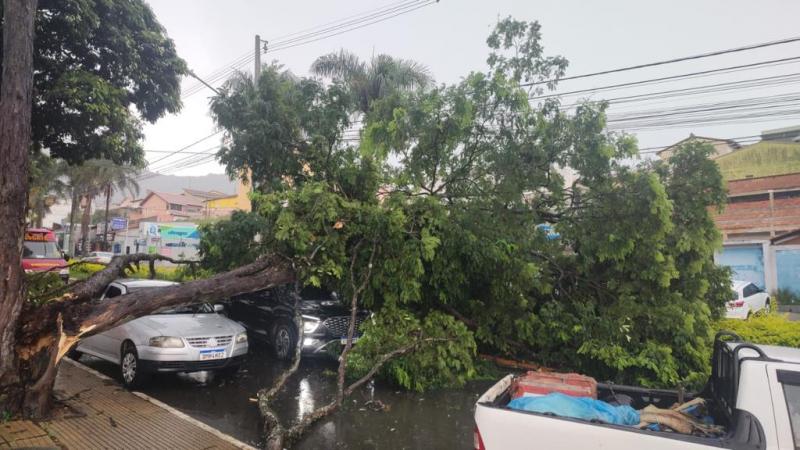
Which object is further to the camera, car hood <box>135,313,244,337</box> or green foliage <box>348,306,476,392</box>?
green foliage <box>348,306,476,392</box>

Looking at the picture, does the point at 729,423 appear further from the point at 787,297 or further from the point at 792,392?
the point at 787,297

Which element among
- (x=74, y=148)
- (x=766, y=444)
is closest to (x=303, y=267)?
(x=766, y=444)

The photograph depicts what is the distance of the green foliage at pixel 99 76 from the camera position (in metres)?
9.70

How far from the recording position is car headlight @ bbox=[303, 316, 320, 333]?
8.45 metres

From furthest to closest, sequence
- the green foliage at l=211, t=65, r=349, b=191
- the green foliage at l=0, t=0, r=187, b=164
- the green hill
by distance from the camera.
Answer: the green hill
the green foliage at l=0, t=0, r=187, b=164
the green foliage at l=211, t=65, r=349, b=191

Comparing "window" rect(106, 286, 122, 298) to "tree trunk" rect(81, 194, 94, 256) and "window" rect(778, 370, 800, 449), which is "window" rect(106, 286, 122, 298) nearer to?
"window" rect(778, 370, 800, 449)

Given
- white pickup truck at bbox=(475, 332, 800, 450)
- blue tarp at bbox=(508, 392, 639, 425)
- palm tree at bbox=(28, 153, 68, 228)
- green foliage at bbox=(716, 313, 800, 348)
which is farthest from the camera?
palm tree at bbox=(28, 153, 68, 228)

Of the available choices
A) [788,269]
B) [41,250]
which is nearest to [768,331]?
[788,269]

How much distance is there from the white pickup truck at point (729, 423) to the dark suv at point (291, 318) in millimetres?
5478

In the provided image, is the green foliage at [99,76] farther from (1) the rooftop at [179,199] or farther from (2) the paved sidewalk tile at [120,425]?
(1) the rooftop at [179,199]

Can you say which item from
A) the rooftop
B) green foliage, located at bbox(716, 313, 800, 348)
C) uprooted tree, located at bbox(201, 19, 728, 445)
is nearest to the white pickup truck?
uprooted tree, located at bbox(201, 19, 728, 445)

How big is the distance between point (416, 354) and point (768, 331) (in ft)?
21.4

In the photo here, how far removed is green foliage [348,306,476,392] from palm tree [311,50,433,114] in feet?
31.4

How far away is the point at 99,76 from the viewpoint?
10453mm
